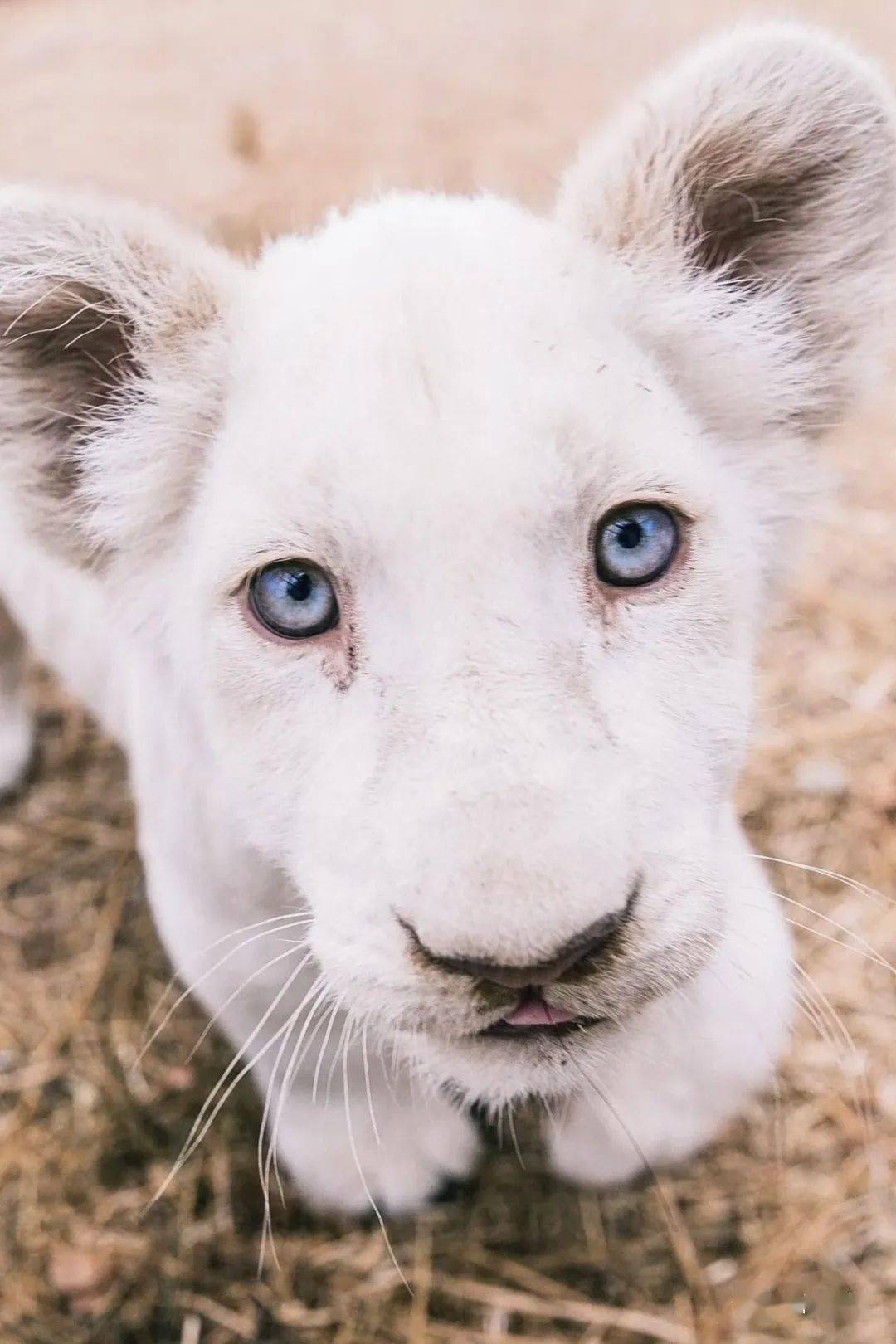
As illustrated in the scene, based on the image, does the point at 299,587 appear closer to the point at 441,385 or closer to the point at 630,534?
the point at 441,385

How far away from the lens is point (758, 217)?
5.25ft

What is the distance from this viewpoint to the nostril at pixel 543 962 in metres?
1.19

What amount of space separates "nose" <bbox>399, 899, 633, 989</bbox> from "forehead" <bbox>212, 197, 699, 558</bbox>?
17.2 inches

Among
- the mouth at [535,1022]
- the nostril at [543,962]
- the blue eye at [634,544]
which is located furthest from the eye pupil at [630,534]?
the mouth at [535,1022]

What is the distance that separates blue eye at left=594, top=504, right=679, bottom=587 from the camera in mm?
1375

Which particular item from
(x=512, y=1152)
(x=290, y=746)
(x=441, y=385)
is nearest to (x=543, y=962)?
(x=290, y=746)

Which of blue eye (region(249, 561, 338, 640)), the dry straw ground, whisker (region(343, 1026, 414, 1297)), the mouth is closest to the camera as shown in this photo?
the mouth

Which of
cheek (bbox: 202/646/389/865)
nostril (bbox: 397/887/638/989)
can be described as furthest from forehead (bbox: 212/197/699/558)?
nostril (bbox: 397/887/638/989)

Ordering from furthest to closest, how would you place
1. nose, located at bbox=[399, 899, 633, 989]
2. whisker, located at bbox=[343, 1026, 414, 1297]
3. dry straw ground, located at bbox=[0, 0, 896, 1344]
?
dry straw ground, located at bbox=[0, 0, 896, 1344]
whisker, located at bbox=[343, 1026, 414, 1297]
nose, located at bbox=[399, 899, 633, 989]

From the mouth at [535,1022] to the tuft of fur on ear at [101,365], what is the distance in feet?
2.66

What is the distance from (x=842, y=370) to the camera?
1667 mm

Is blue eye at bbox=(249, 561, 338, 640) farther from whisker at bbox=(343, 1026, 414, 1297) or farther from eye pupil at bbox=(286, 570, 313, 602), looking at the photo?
whisker at bbox=(343, 1026, 414, 1297)

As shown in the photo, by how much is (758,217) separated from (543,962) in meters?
1.04

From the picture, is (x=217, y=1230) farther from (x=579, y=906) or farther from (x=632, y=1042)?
(x=579, y=906)
